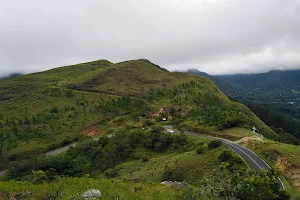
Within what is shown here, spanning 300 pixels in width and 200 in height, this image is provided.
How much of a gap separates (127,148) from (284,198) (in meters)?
41.1

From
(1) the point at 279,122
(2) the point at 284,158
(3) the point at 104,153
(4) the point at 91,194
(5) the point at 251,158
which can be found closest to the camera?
(4) the point at 91,194

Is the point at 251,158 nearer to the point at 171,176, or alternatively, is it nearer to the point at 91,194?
the point at 171,176

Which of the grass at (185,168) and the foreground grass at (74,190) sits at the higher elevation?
the foreground grass at (74,190)

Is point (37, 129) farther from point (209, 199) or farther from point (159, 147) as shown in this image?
point (209, 199)

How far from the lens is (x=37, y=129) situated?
92.2 metres

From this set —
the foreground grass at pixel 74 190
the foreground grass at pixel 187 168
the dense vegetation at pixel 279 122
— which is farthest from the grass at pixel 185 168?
the dense vegetation at pixel 279 122

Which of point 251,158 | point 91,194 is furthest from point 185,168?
point 91,194

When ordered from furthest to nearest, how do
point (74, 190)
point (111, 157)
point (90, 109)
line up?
point (90, 109) → point (111, 157) → point (74, 190)

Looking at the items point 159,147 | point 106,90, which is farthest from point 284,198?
point 106,90

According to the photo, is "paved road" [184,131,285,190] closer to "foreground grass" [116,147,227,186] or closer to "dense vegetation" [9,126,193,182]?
"foreground grass" [116,147,227,186]

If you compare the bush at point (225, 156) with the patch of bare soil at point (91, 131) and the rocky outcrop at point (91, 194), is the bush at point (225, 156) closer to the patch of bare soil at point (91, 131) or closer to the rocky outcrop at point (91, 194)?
the rocky outcrop at point (91, 194)

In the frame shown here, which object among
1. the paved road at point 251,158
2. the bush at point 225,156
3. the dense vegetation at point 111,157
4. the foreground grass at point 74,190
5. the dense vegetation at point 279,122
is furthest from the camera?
the dense vegetation at point 279,122

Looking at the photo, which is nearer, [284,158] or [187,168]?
[187,168]

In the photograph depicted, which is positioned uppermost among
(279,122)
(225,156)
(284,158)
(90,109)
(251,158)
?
(225,156)
